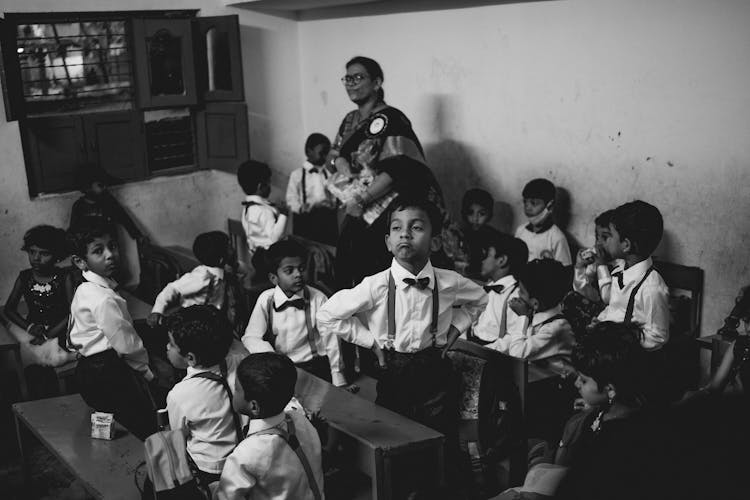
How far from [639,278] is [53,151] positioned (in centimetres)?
431

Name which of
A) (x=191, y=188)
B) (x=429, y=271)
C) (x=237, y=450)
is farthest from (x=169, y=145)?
(x=237, y=450)

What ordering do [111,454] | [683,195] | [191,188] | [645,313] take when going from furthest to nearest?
[191,188]
[683,195]
[645,313]
[111,454]

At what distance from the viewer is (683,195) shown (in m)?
4.55

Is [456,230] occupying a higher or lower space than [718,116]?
lower

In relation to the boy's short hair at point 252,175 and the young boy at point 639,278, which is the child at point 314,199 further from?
the young boy at point 639,278

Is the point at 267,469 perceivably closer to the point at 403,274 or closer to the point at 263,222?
the point at 403,274

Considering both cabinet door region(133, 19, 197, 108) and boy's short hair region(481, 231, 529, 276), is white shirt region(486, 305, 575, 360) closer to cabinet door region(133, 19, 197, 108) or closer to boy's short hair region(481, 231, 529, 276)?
boy's short hair region(481, 231, 529, 276)

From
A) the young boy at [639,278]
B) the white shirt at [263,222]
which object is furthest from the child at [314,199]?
the young boy at [639,278]

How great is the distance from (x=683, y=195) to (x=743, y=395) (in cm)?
426

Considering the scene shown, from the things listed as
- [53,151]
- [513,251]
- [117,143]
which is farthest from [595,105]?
[53,151]

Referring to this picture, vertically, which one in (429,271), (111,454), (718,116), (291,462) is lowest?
(111,454)

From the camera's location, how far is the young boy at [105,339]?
3443 millimetres

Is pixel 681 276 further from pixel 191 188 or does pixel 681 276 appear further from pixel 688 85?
pixel 191 188

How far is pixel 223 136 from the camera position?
21.5 ft
